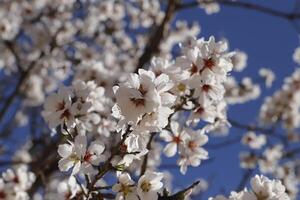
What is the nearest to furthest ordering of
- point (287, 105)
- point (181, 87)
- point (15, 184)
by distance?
point (181, 87)
point (15, 184)
point (287, 105)

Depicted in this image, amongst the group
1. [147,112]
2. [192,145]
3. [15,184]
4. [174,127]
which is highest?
[147,112]

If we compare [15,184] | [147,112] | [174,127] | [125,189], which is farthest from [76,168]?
[15,184]

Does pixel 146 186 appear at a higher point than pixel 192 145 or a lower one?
higher

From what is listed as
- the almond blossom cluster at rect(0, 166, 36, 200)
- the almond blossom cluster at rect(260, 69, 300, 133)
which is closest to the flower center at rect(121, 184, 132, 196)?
the almond blossom cluster at rect(0, 166, 36, 200)

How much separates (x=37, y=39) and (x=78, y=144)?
221 inches

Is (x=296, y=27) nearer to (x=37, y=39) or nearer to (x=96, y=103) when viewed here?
(x=96, y=103)

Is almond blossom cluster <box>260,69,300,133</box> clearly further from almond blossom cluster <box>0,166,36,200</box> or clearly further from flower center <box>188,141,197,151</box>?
flower center <box>188,141,197,151</box>

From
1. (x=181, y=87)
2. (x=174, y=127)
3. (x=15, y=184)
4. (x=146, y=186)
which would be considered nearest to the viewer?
(x=146, y=186)

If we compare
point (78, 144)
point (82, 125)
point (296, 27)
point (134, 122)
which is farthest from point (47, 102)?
point (296, 27)

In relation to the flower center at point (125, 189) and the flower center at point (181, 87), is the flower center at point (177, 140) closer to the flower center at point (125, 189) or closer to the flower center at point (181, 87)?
the flower center at point (181, 87)

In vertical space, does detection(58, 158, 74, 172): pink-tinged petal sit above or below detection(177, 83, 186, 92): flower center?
below

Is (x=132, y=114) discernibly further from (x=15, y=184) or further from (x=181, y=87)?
(x=15, y=184)

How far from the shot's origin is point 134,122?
82.6 inches

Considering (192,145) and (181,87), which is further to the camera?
(192,145)
